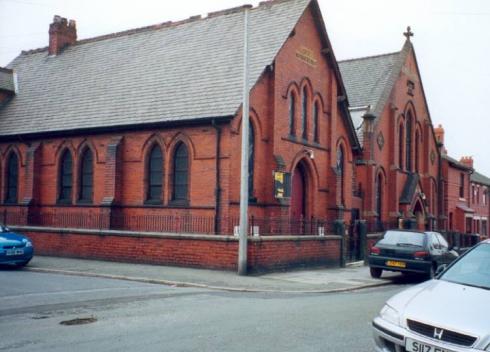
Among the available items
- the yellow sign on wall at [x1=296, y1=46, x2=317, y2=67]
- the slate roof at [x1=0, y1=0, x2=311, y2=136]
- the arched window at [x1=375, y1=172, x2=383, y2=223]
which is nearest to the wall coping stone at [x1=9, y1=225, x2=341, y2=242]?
the slate roof at [x1=0, y1=0, x2=311, y2=136]

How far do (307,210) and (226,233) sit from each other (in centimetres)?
640

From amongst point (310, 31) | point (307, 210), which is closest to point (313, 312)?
point (307, 210)

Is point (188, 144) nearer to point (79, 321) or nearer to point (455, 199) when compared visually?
point (79, 321)

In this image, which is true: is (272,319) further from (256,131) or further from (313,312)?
(256,131)

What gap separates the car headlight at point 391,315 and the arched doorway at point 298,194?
18.0 meters

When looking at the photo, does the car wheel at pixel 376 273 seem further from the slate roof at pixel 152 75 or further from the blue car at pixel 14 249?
the blue car at pixel 14 249

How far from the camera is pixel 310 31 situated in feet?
81.5

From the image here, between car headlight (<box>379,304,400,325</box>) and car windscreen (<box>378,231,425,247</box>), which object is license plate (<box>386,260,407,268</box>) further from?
car headlight (<box>379,304,400,325</box>)

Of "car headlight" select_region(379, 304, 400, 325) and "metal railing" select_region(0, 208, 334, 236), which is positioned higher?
"metal railing" select_region(0, 208, 334, 236)

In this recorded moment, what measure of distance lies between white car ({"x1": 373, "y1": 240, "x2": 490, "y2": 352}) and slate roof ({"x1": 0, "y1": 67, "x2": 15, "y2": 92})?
90.2 ft

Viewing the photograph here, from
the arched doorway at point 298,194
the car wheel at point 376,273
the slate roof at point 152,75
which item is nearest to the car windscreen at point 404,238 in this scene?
the car wheel at point 376,273

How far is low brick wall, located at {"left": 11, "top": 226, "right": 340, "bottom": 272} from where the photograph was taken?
17859 mm

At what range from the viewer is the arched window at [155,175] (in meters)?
22.4

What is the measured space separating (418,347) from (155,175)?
1788 centimetres
